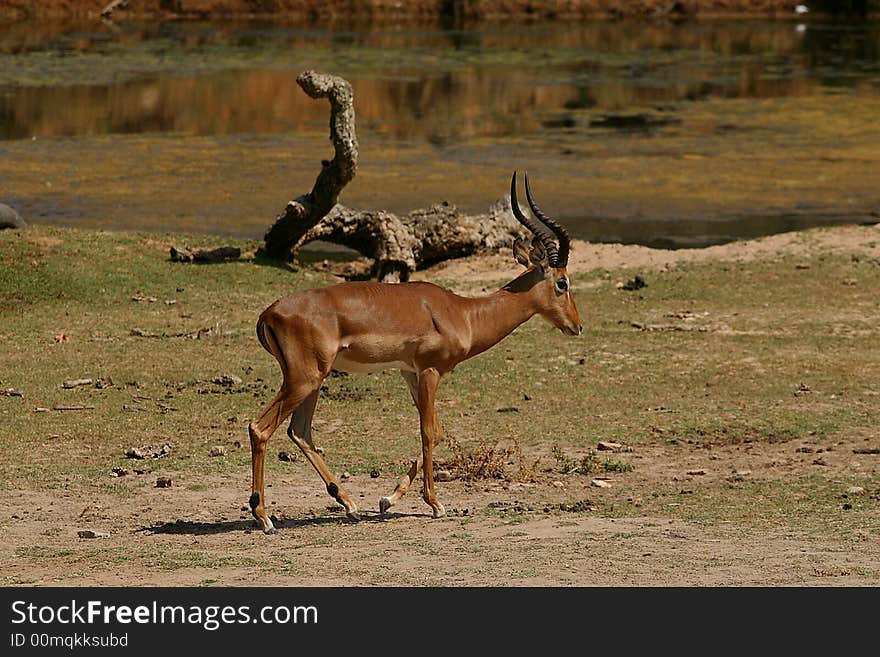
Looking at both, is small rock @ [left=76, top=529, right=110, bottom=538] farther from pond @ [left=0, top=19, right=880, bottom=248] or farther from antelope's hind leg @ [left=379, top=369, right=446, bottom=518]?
pond @ [left=0, top=19, right=880, bottom=248]

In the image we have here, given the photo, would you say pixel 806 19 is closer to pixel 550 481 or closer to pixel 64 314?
pixel 64 314

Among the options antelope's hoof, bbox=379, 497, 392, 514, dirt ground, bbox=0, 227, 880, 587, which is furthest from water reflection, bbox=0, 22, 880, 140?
antelope's hoof, bbox=379, 497, 392, 514

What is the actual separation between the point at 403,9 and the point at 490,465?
52.6m

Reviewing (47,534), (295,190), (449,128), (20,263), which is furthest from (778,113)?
(47,534)

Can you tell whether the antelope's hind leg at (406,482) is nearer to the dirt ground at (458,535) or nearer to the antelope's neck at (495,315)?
the dirt ground at (458,535)

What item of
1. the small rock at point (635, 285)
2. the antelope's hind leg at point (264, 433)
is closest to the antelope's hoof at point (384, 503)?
the antelope's hind leg at point (264, 433)

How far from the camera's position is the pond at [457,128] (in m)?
23.4

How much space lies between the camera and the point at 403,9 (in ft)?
200

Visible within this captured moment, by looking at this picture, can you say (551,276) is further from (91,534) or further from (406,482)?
(91,534)

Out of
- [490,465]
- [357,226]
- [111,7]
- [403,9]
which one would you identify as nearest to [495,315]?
[490,465]

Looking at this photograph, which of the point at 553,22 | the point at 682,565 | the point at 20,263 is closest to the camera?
the point at 682,565

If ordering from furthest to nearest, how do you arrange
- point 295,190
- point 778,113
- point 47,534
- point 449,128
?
point 778,113 < point 449,128 < point 295,190 < point 47,534

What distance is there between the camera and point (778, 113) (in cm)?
3338

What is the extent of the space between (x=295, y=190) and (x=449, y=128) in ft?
25.5
